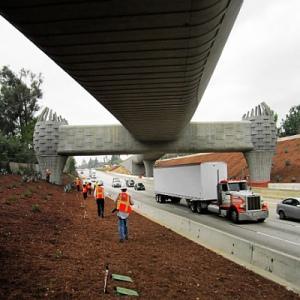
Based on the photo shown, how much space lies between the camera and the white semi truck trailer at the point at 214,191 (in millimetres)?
21875

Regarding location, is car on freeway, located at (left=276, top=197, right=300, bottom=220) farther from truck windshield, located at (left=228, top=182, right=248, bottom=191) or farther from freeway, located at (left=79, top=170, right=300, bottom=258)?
truck windshield, located at (left=228, top=182, right=248, bottom=191)

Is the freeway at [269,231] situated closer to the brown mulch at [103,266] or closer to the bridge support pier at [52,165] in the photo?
the brown mulch at [103,266]

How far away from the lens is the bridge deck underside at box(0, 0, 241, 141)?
24.1ft

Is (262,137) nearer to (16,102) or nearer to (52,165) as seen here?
(52,165)

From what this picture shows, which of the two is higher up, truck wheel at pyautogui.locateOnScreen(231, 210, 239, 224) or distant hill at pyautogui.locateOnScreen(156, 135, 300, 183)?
distant hill at pyautogui.locateOnScreen(156, 135, 300, 183)

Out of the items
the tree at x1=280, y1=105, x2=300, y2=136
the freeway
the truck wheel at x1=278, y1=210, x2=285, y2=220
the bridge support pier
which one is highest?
the tree at x1=280, y1=105, x2=300, y2=136

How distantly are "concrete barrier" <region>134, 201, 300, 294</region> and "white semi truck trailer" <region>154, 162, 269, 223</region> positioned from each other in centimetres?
643

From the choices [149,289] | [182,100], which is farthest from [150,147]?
[149,289]

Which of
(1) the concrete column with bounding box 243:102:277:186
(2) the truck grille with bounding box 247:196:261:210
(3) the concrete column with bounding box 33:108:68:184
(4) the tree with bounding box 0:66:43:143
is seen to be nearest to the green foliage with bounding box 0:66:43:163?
(4) the tree with bounding box 0:66:43:143

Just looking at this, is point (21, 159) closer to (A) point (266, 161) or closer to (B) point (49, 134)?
(B) point (49, 134)

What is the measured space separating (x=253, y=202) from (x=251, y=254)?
11.7 meters

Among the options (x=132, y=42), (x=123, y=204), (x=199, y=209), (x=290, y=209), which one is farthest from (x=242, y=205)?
(x=132, y=42)

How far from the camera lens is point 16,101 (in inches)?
3127

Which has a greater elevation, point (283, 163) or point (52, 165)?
point (283, 163)
